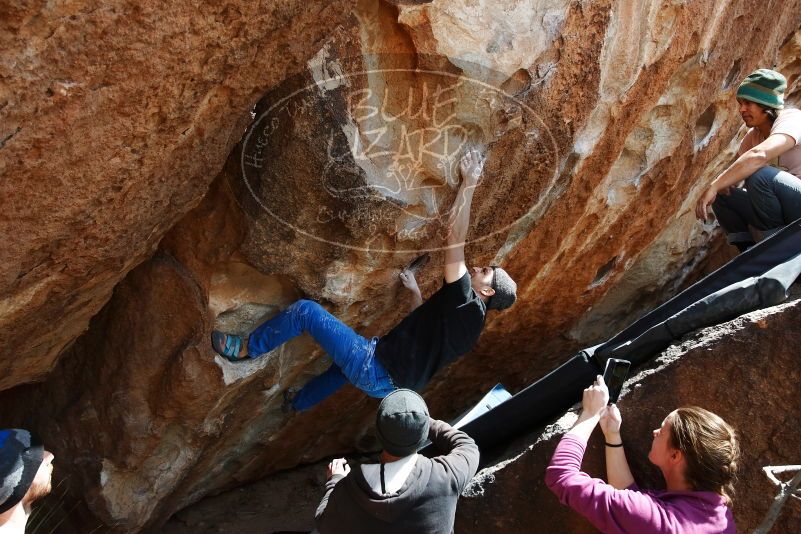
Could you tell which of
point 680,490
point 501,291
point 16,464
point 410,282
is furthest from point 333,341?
point 680,490

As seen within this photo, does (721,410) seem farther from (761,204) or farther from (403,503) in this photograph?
(403,503)

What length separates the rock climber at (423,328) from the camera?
2996 mm

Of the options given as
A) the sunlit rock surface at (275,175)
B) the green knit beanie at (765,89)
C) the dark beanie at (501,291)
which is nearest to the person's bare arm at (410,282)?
the sunlit rock surface at (275,175)

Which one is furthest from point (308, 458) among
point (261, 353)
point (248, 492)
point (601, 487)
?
point (601, 487)

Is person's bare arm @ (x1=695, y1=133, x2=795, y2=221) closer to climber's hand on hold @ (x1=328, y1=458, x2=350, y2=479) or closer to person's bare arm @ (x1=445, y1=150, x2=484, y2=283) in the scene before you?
person's bare arm @ (x1=445, y1=150, x2=484, y2=283)

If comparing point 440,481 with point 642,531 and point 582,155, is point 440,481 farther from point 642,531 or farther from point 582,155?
point 582,155

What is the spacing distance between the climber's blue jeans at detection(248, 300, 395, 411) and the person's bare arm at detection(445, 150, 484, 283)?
474mm

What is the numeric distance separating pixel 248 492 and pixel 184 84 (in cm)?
336

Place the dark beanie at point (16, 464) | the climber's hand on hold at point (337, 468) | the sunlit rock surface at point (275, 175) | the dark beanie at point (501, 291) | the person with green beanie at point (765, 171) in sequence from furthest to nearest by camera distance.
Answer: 1. the person with green beanie at point (765, 171)
2. the dark beanie at point (501, 291)
3. the climber's hand on hold at point (337, 468)
4. the sunlit rock surface at point (275, 175)
5. the dark beanie at point (16, 464)

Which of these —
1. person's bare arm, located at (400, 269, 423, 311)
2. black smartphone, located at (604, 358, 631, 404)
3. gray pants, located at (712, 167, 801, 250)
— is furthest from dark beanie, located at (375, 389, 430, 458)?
gray pants, located at (712, 167, 801, 250)

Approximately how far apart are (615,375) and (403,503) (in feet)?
3.07

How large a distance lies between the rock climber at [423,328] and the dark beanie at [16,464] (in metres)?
1.10
